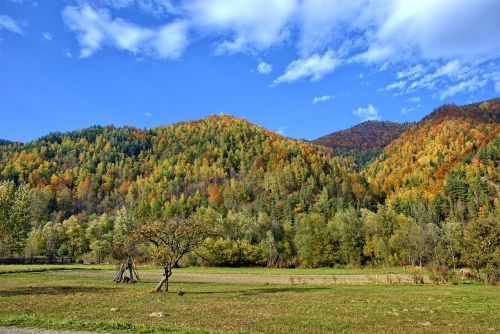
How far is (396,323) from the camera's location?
2311cm

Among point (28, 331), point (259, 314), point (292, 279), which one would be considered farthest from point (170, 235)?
point (28, 331)

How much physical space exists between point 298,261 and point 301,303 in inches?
3506

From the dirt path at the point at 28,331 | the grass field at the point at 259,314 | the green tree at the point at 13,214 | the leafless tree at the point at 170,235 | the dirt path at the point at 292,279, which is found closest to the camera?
the dirt path at the point at 28,331

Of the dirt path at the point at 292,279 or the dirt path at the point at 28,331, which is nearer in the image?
the dirt path at the point at 28,331

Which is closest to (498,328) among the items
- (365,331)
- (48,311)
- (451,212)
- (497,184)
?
(365,331)

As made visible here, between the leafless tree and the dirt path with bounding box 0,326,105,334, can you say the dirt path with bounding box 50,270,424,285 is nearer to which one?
the leafless tree

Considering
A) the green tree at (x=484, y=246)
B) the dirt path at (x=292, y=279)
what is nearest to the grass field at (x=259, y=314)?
the dirt path at (x=292, y=279)

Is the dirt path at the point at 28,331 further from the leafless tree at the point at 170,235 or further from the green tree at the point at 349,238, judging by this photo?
the green tree at the point at 349,238

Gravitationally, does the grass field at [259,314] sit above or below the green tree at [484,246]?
below

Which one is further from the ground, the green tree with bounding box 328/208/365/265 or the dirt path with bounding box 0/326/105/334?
the green tree with bounding box 328/208/365/265

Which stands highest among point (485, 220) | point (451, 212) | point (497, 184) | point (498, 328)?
point (497, 184)

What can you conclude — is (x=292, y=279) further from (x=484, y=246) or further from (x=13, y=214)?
(x=13, y=214)

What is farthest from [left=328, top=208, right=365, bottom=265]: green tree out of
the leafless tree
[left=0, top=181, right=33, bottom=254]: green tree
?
[left=0, top=181, right=33, bottom=254]: green tree

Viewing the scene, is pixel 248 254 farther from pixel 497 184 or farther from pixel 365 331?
pixel 497 184
